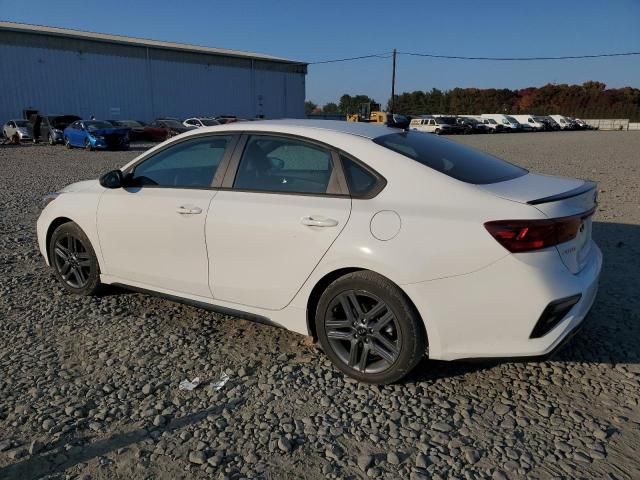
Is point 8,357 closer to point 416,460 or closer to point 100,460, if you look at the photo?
point 100,460

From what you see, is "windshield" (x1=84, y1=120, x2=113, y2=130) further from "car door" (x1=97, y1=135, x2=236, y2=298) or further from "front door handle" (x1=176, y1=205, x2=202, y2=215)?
"front door handle" (x1=176, y1=205, x2=202, y2=215)

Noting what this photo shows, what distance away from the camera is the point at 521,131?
58062 millimetres

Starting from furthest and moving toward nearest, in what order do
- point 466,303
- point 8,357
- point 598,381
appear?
point 8,357, point 598,381, point 466,303

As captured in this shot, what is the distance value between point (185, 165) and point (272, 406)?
6.40 ft

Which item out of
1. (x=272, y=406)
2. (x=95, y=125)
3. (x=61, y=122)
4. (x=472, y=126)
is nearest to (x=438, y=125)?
(x=472, y=126)

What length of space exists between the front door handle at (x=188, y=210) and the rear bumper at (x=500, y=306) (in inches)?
62.2

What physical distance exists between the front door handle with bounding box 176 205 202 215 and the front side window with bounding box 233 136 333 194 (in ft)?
1.02

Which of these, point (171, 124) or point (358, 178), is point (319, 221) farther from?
point (171, 124)

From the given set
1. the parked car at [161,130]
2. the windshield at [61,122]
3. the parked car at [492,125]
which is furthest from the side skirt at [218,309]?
the parked car at [492,125]

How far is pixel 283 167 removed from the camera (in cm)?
360

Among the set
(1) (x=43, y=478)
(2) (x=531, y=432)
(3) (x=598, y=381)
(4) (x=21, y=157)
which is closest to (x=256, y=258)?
(1) (x=43, y=478)

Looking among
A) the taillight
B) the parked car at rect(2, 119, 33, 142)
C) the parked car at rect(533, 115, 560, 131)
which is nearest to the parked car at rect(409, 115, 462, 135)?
the parked car at rect(533, 115, 560, 131)

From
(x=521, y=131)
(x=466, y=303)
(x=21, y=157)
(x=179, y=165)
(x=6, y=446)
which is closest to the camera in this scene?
(x=6, y=446)

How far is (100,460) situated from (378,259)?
1.72m
